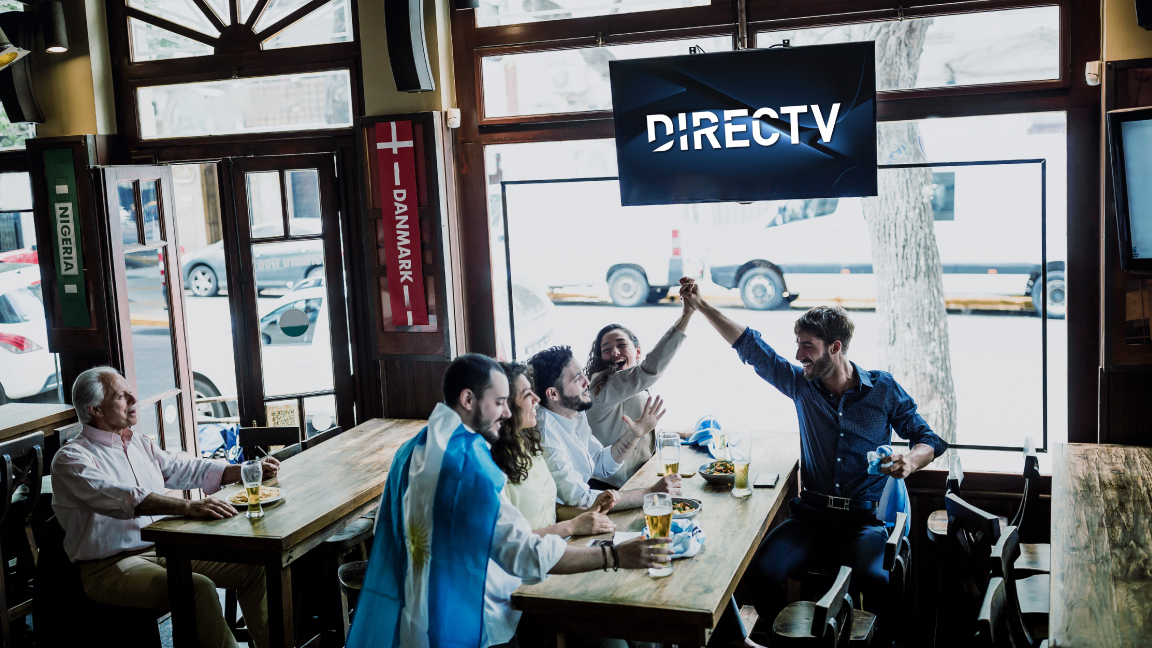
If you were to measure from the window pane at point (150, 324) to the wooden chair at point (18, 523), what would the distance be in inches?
41.1

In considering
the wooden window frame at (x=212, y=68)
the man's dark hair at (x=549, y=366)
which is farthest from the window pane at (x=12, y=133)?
the man's dark hair at (x=549, y=366)

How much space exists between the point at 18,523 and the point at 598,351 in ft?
9.21

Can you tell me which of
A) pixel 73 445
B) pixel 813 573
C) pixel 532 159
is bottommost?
pixel 813 573

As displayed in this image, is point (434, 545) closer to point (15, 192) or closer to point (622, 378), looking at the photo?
point (622, 378)

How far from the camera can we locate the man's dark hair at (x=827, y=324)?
3.90m

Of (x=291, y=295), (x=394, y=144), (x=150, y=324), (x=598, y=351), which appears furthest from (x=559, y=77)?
(x=150, y=324)

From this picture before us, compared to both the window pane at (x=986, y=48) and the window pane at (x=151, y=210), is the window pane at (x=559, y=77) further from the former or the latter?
the window pane at (x=151, y=210)

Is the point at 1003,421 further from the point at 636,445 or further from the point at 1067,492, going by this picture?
the point at 636,445

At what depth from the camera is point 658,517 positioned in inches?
110

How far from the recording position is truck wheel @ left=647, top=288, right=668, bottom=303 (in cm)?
514

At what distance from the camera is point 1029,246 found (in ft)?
14.3

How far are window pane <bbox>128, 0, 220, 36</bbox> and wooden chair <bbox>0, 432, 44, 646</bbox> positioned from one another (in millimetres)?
2326

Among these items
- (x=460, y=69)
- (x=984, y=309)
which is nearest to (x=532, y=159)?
(x=460, y=69)

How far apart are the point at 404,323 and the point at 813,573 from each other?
2.45m
